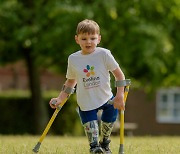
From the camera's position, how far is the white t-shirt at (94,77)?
7.36m

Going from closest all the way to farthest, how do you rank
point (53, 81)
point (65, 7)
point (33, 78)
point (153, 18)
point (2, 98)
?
1. point (65, 7)
2. point (153, 18)
3. point (33, 78)
4. point (2, 98)
5. point (53, 81)

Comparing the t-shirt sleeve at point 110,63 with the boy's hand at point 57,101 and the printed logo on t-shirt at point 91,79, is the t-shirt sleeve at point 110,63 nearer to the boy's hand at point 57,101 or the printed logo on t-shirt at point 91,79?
the printed logo on t-shirt at point 91,79

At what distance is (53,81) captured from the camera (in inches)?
1369

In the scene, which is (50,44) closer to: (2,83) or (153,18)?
(153,18)

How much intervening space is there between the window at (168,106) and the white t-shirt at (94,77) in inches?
1008

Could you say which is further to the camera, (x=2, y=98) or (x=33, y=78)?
(x=2, y=98)

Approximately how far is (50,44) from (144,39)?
296cm

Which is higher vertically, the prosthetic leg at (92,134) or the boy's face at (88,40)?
the boy's face at (88,40)

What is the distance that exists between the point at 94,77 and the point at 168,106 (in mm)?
26436

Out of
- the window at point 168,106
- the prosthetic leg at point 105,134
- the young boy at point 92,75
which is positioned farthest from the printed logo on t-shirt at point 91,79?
the window at point 168,106

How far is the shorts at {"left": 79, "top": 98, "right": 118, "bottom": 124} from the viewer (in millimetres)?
7426

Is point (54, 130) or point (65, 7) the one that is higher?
point (65, 7)

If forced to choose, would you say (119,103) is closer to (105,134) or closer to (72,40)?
(105,134)

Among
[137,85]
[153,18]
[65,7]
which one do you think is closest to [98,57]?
[65,7]
